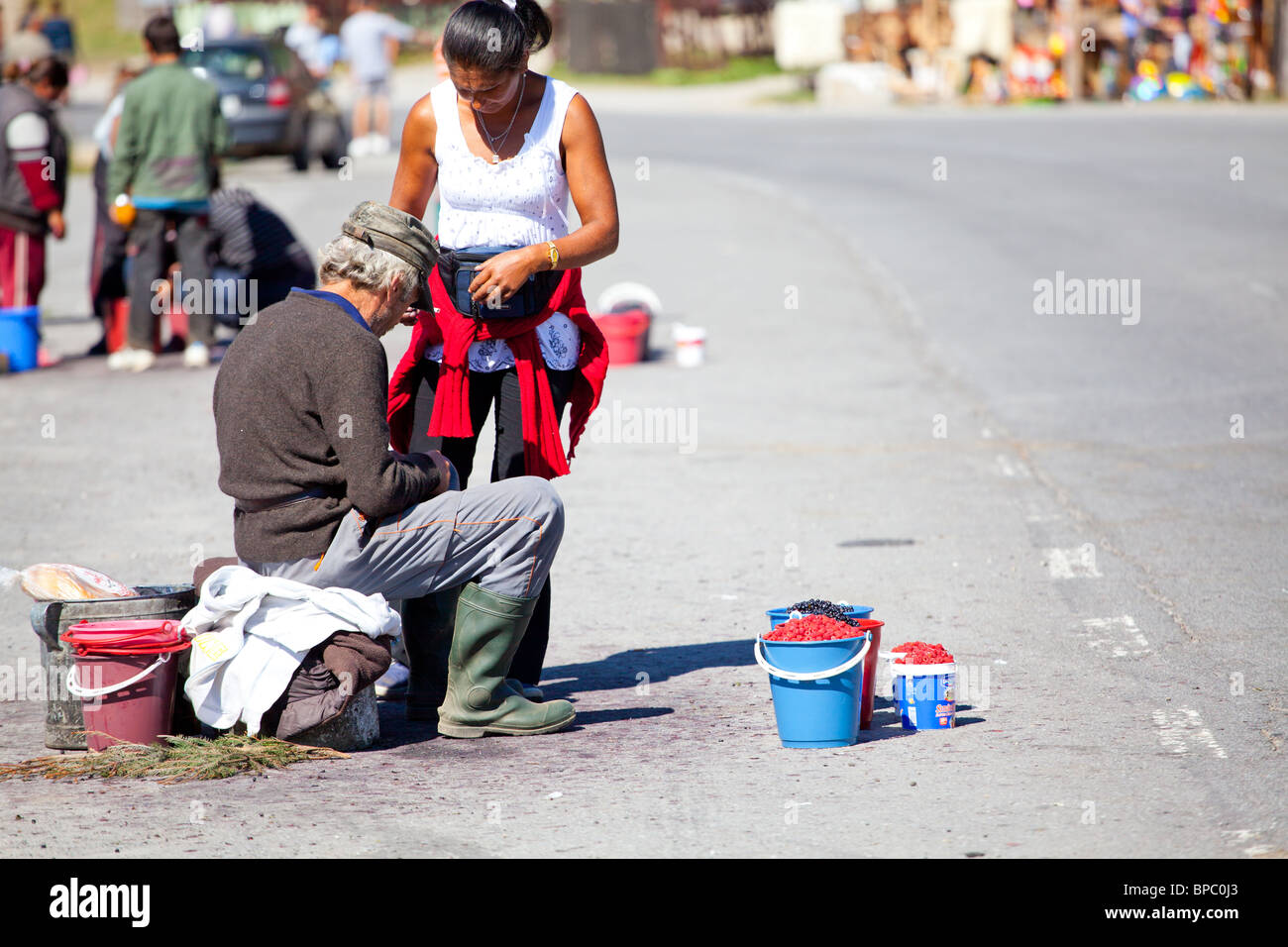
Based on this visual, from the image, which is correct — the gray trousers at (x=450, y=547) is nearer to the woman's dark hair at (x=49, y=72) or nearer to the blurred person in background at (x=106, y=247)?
the blurred person in background at (x=106, y=247)

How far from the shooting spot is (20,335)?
12047 millimetres

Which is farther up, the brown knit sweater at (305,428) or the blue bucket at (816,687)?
the brown knit sweater at (305,428)

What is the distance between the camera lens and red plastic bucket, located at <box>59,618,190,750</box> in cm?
468

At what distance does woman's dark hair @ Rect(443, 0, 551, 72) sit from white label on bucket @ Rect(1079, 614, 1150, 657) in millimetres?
2797

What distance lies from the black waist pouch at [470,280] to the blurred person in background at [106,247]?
23.4ft

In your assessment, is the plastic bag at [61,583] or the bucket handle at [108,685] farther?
the plastic bag at [61,583]

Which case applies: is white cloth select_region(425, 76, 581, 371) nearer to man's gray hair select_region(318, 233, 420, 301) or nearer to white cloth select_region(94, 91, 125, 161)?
man's gray hair select_region(318, 233, 420, 301)

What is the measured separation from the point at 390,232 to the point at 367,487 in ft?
2.43

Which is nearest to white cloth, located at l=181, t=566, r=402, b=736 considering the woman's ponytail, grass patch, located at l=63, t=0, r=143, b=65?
the woman's ponytail

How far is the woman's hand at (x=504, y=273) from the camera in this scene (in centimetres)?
485

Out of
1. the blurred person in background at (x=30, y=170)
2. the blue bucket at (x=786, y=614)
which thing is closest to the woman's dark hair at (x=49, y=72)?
the blurred person in background at (x=30, y=170)

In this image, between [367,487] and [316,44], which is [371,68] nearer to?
[316,44]
